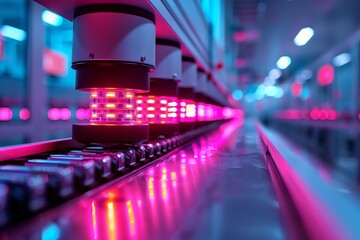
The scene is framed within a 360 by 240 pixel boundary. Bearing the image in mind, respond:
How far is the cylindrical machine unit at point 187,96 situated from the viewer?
226cm

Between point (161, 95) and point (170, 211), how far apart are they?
110cm

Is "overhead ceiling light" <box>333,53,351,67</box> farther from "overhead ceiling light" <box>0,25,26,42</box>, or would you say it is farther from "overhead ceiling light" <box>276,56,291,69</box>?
"overhead ceiling light" <box>0,25,26,42</box>

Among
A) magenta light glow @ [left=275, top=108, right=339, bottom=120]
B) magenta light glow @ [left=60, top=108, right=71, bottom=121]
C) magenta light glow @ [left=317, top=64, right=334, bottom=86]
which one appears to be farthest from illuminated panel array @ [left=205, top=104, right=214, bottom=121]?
magenta light glow @ [left=317, top=64, right=334, bottom=86]

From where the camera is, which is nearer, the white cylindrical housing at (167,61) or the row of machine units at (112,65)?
the row of machine units at (112,65)

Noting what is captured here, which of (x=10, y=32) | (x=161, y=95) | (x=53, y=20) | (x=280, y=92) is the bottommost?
(x=161, y=95)

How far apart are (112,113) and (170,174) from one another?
1.17ft

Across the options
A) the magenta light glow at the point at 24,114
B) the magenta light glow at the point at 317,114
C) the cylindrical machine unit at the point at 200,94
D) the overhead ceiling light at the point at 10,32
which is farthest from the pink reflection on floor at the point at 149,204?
the magenta light glow at the point at 317,114

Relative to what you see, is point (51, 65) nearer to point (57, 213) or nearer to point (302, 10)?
point (57, 213)

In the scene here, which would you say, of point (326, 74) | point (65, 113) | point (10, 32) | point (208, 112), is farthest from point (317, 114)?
point (10, 32)

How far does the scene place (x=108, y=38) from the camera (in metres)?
1.17

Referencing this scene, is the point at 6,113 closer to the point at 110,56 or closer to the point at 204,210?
the point at 110,56

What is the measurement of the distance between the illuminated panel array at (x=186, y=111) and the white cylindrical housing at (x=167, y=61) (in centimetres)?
40

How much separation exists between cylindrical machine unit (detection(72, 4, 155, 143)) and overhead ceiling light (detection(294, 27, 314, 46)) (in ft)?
17.4

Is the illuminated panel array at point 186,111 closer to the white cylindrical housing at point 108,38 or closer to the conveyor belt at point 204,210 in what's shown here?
the white cylindrical housing at point 108,38
